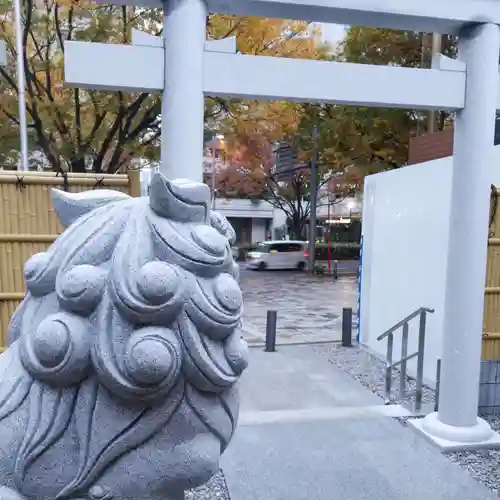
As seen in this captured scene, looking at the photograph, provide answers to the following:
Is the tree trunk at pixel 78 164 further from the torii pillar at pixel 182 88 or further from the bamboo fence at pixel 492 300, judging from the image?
the bamboo fence at pixel 492 300

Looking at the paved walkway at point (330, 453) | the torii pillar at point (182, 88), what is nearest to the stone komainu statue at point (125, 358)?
the torii pillar at point (182, 88)

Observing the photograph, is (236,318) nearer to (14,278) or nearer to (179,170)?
(179,170)

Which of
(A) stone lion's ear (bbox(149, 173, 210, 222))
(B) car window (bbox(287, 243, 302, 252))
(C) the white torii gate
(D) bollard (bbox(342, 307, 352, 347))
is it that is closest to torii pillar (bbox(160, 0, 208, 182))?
(C) the white torii gate

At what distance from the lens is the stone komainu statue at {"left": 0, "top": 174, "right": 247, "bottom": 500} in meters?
1.46

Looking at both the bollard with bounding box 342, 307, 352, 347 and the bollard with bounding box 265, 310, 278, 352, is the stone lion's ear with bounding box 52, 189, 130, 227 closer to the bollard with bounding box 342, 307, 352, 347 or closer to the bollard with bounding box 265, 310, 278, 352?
the bollard with bounding box 265, 310, 278, 352

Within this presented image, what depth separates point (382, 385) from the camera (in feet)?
20.4

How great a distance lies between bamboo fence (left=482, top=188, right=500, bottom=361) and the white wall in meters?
0.64

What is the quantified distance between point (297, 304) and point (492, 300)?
810 centimetres

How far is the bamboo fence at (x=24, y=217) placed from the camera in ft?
12.1

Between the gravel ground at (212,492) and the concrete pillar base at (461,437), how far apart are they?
6.11ft

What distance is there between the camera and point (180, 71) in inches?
131

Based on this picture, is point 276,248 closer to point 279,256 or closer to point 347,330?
point 279,256

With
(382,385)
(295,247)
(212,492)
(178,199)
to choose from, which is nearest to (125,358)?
(178,199)

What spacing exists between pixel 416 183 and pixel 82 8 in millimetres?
7535
